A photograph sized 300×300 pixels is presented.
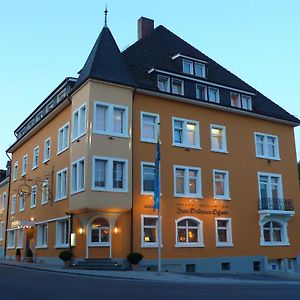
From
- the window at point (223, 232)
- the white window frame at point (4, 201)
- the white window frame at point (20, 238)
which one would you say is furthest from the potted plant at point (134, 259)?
the white window frame at point (4, 201)

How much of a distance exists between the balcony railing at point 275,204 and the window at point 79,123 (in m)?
14.3

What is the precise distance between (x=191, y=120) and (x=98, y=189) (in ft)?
30.0

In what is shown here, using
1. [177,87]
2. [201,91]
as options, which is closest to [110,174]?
[177,87]

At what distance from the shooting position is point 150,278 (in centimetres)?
2055

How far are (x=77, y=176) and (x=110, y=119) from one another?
397 centimetres

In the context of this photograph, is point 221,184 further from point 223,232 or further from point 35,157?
point 35,157

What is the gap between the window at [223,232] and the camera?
30.8 meters

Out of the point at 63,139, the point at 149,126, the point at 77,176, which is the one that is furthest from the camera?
the point at 63,139

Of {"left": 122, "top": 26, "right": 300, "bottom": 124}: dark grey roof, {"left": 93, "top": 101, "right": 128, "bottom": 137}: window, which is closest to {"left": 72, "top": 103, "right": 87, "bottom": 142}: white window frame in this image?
{"left": 93, "top": 101, "right": 128, "bottom": 137}: window

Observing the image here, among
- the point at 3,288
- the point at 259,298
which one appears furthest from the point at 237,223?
the point at 3,288

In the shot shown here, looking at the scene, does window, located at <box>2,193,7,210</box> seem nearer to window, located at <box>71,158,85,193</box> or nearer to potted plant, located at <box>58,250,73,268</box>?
window, located at <box>71,158,85,193</box>

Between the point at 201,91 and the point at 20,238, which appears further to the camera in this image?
the point at 20,238

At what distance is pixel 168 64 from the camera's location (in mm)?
33188

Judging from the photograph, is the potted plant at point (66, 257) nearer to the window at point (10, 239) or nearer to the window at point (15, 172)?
the window at point (10, 239)
